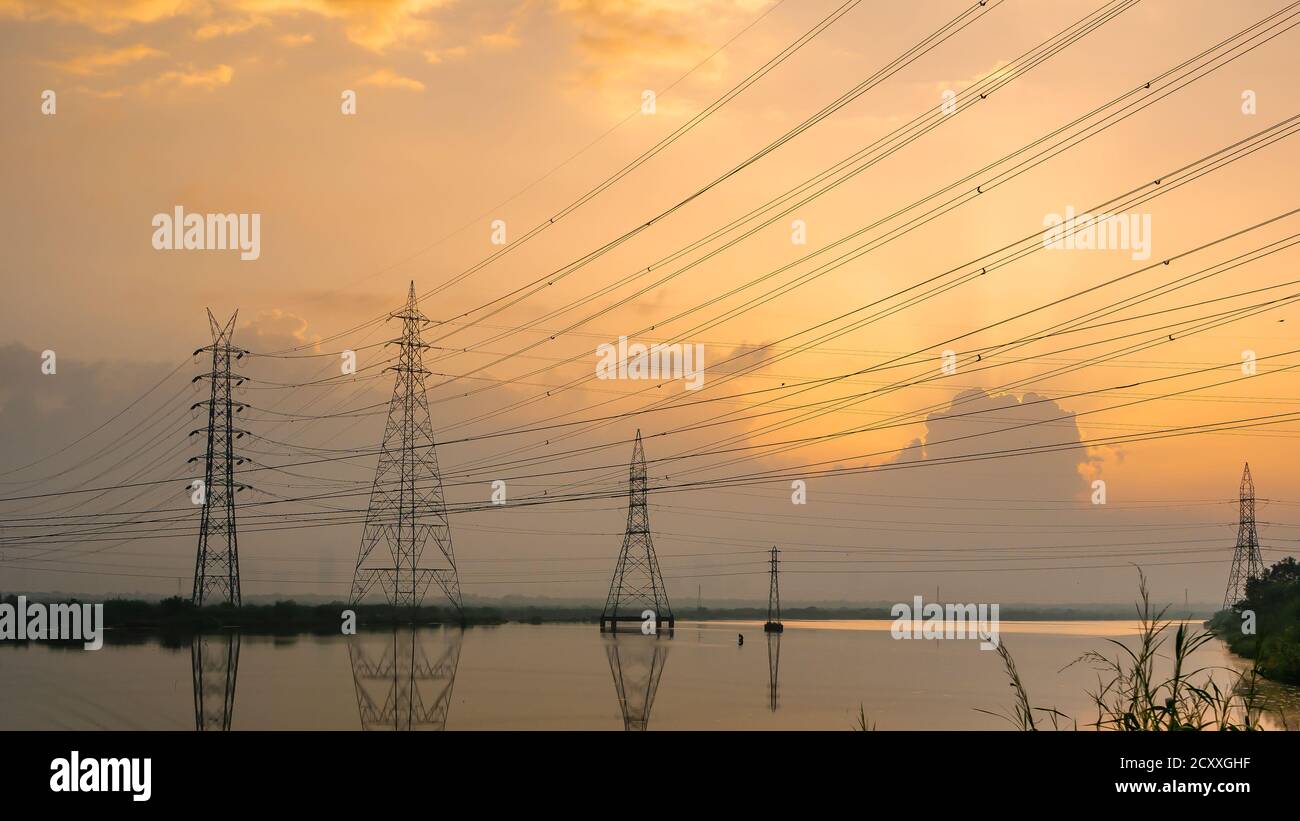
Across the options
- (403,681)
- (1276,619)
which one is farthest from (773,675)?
(1276,619)

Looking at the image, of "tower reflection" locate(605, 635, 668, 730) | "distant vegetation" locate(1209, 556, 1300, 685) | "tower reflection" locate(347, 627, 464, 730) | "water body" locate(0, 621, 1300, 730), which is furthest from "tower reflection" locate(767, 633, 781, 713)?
"distant vegetation" locate(1209, 556, 1300, 685)

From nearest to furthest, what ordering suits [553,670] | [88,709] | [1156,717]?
[1156,717] < [88,709] < [553,670]

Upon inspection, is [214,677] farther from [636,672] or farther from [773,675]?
[773,675]

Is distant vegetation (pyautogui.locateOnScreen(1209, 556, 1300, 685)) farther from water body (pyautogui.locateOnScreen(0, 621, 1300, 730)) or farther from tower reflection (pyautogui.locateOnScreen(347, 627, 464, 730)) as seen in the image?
tower reflection (pyautogui.locateOnScreen(347, 627, 464, 730))
